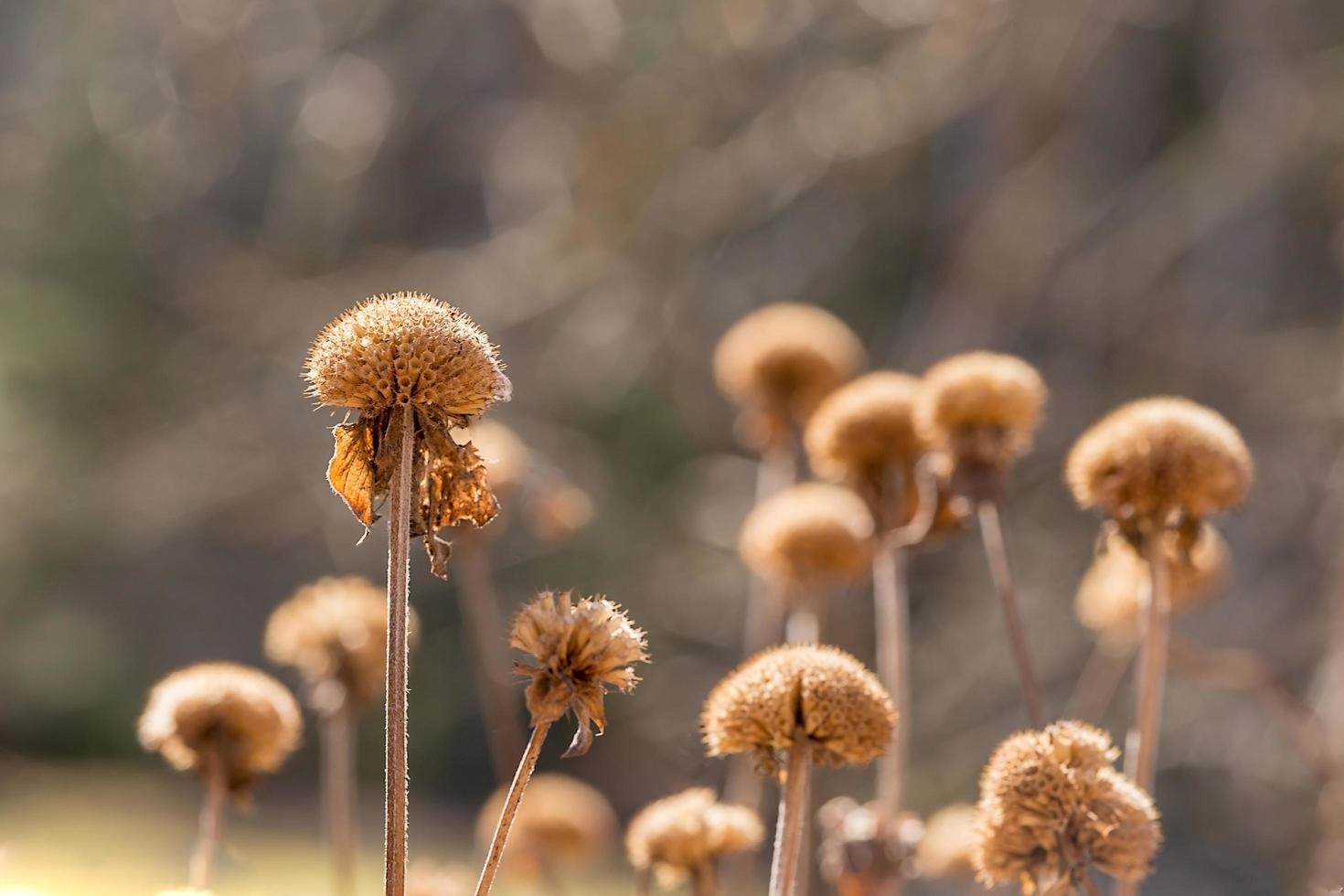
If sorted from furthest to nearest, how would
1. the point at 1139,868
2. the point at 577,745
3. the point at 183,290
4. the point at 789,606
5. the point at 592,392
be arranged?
1. the point at 183,290
2. the point at 592,392
3. the point at 789,606
4. the point at 1139,868
5. the point at 577,745

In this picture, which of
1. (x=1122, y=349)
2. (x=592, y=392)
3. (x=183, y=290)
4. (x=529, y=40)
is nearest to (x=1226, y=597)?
(x=1122, y=349)

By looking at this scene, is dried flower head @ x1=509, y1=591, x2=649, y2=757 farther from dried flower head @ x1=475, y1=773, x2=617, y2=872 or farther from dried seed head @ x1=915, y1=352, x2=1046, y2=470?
dried flower head @ x1=475, y1=773, x2=617, y2=872

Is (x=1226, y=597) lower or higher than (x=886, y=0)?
lower

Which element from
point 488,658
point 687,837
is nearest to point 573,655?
point 687,837

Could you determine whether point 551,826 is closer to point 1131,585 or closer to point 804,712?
point 1131,585

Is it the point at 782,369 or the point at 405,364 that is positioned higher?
the point at 782,369

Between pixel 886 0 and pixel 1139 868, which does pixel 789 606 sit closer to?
pixel 1139 868

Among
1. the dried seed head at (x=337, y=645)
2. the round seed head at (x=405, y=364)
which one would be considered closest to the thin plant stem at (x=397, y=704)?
the round seed head at (x=405, y=364)

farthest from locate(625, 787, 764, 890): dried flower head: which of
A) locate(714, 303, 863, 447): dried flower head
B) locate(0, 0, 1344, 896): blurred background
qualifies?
locate(0, 0, 1344, 896): blurred background
